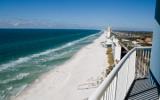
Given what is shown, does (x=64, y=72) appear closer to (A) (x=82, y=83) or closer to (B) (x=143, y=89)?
(A) (x=82, y=83)

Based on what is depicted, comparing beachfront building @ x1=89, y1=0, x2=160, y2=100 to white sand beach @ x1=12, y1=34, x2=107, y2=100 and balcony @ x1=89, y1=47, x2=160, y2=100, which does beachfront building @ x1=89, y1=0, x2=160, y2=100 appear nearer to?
balcony @ x1=89, y1=47, x2=160, y2=100

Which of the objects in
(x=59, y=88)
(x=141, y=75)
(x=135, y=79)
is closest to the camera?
(x=135, y=79)

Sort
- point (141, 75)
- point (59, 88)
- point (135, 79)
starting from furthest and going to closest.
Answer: point (59, 88) → point (141, 75) → point (135, 79)

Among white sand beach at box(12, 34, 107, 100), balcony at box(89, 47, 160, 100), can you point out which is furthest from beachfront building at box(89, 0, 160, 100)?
white sand beach at box(12, 34, 107, 100)

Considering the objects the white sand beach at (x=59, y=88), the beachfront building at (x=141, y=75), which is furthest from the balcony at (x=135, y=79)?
the white sand beach at (x=59, y=88)

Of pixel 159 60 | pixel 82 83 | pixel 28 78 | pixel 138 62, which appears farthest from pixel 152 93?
pixel 28 78

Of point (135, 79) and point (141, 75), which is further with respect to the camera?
point (141, 75)

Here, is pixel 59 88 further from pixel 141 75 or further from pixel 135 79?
pixel 135 79

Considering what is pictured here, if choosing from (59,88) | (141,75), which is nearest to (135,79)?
(141,75)
